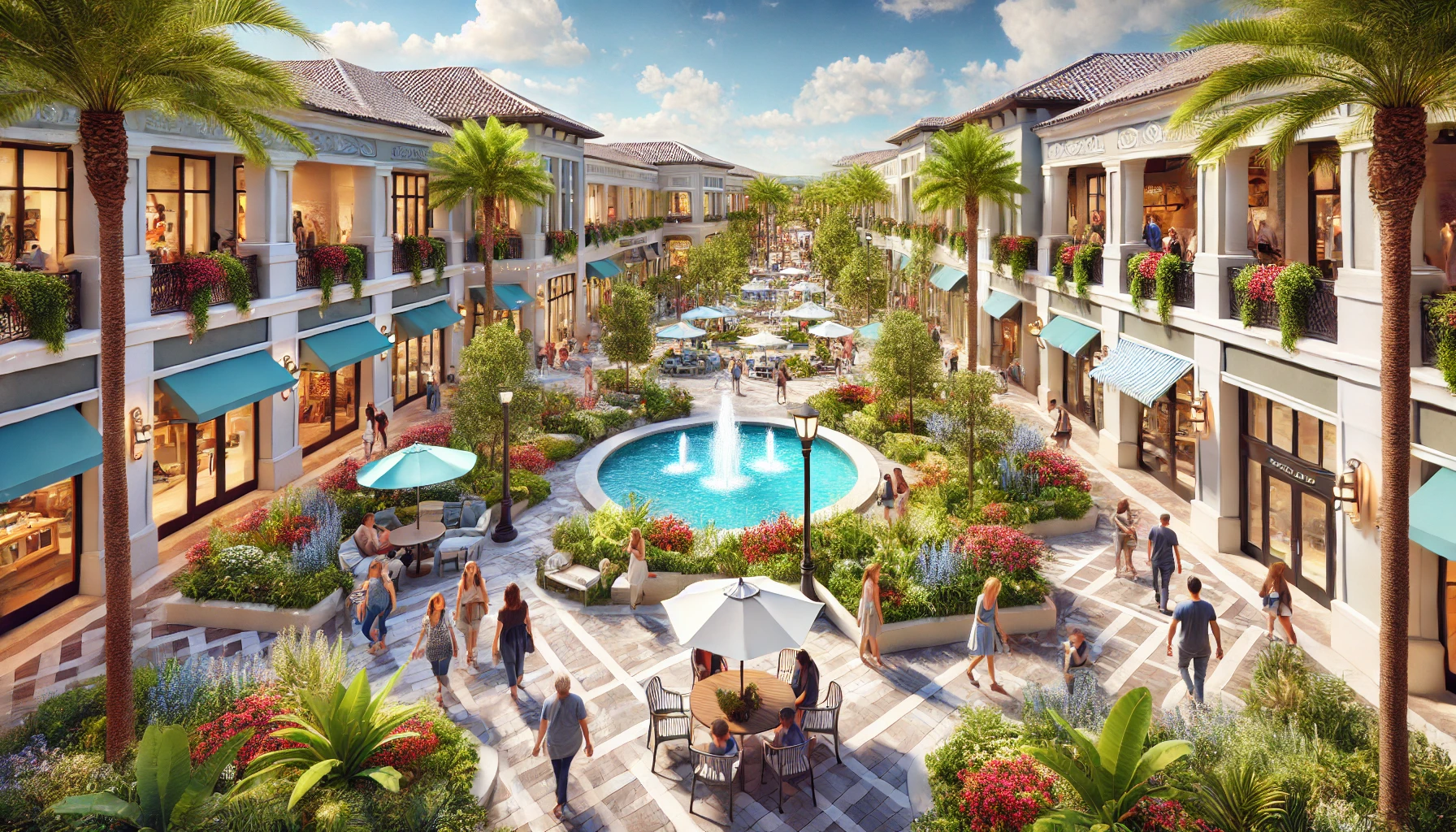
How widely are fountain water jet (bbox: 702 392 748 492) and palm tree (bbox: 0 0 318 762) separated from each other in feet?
48.9

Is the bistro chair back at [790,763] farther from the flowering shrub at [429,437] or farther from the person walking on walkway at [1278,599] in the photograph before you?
the flowering shrub at [429,437]

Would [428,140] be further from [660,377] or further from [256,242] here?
[660,377]

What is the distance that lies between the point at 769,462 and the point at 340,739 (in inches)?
682

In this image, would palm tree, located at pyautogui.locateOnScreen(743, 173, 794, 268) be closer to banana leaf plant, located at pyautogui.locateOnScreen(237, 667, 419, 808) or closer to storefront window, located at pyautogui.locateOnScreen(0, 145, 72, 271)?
storefront window, located at pyautogui.locateOnScreen(0, 145, 72, 271)

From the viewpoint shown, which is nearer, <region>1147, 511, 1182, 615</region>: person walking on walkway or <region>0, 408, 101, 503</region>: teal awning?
<region>0, 408, 101, 503</region>: teal awning

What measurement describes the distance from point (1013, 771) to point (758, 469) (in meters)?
16.1

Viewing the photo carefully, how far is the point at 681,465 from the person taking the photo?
2541 cm

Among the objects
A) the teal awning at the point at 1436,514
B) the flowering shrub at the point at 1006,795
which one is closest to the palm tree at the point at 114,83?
the flowering shrub at the point at 1006,795

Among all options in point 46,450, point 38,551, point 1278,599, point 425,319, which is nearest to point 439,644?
point 46,450

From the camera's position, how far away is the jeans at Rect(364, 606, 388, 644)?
13.2m

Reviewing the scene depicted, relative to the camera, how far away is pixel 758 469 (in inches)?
979

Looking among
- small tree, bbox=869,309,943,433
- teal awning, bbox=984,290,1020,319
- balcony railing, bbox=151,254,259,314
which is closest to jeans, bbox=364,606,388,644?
balcony railing, bbox=151,254,259,314

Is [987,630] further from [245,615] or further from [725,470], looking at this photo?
[725,470]

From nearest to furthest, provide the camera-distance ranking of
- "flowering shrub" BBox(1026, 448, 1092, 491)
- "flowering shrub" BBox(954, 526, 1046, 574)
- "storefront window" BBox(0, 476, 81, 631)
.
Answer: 1. "storefront window" BBox(0, 476, 81, 631)
2. "flowering shrub" BBox(954, 526, 1046, 574)
3. "flowering shrub" BBox(1026, 448, 1092, 491)
